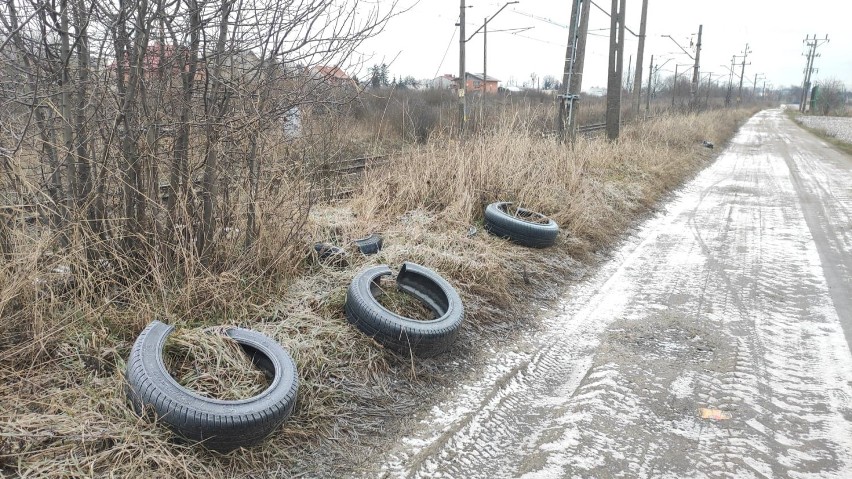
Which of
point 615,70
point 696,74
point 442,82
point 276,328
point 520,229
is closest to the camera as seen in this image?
point 276,328

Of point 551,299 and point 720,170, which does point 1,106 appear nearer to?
point 551,299

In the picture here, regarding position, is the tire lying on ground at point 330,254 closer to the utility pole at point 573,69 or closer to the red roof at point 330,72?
the red roof at point 330,72

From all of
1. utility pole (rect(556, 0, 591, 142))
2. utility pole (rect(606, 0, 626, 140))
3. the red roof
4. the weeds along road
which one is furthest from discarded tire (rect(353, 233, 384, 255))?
utility pole (rect(606, 0, 626, 140))

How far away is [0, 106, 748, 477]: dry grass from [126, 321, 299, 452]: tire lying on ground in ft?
0.27

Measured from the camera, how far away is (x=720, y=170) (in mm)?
15961

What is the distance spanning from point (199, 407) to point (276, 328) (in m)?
1.09

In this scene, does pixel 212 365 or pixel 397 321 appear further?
pixel 397 321

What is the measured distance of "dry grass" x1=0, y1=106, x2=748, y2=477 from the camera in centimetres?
256

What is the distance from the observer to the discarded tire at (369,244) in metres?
5.09

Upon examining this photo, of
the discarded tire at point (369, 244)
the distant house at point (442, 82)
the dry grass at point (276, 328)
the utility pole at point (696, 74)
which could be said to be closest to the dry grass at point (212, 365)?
the dry grass at point (276, 328)

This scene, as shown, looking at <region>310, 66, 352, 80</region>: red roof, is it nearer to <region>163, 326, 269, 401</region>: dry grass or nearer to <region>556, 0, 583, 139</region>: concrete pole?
<region>163, 326, 269, 401</region>: dry grass

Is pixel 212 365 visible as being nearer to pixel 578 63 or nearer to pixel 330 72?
pixel 330 72

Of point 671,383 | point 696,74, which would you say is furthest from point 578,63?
point 696,74

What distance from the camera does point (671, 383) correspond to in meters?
3.77
